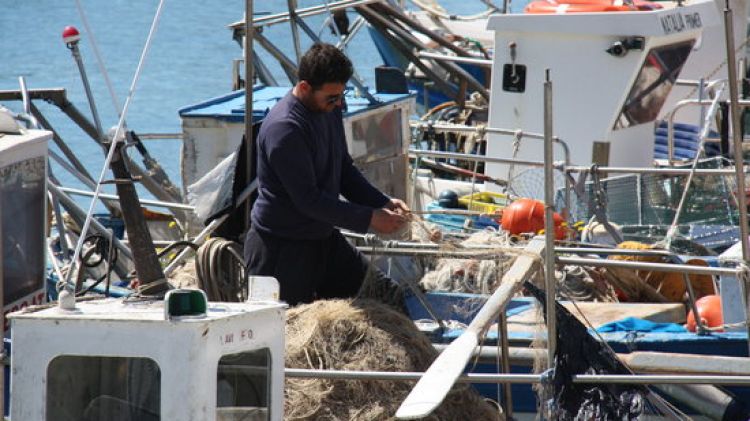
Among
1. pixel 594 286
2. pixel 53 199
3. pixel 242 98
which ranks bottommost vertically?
pixel 594 286

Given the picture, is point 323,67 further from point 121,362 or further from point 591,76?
point 591,76

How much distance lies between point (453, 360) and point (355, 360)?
106 centimetres

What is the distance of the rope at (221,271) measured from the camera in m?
5.96

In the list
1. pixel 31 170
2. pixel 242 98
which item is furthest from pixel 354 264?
pixel 242 98

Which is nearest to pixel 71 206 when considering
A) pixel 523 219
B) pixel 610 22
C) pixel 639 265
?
pixel 523 219

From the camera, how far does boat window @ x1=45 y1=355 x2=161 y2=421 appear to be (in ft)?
10.6

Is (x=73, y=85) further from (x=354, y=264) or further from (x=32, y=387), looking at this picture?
(x=32, y=387)

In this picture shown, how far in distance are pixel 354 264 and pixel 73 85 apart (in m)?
19.0

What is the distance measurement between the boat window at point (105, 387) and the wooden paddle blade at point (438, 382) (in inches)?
23.8

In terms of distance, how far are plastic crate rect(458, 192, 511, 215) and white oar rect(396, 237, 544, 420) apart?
16.7 feet

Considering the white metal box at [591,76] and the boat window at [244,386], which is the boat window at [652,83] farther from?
the boat window at [244,386]

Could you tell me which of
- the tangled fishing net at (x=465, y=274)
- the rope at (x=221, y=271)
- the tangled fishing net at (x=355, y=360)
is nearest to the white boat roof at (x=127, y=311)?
the tangled fishing net at (x=355, y=360)

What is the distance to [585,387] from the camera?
4445 mm

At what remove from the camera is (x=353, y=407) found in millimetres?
Result: 4617
